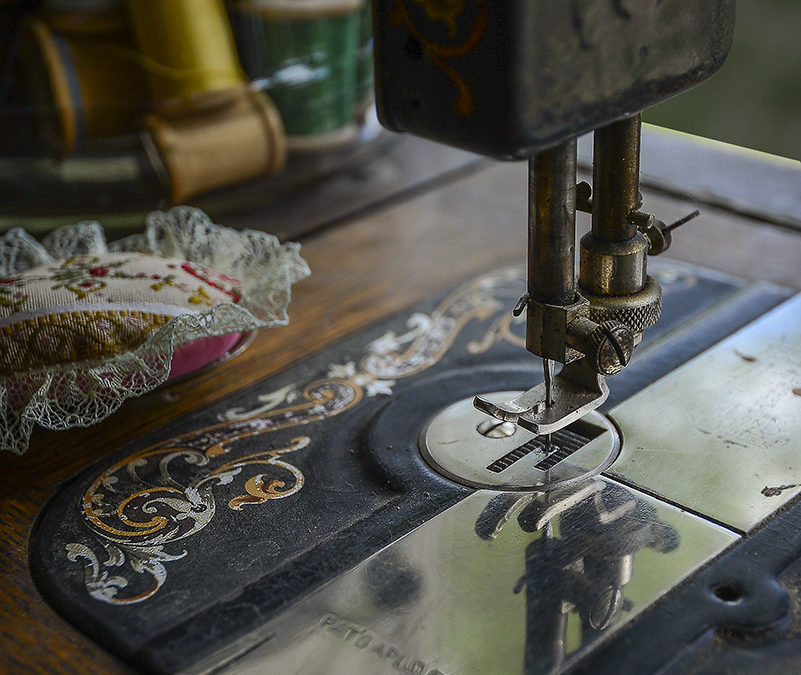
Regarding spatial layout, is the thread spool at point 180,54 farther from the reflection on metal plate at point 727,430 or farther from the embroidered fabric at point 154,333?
the reflection on metal plate at point 727,430

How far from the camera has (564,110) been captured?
63 cm

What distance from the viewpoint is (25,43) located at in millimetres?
1291

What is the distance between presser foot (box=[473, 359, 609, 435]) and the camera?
0.79 metres

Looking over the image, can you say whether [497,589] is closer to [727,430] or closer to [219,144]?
[727,430]

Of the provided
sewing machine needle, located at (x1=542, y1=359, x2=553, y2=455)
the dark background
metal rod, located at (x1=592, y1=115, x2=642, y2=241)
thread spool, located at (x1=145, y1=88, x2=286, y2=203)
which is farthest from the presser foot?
the dark background

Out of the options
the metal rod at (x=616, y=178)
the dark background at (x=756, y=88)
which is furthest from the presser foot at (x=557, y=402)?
the dark background at (x=756, y=88)

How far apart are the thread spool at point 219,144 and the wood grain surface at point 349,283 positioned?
7 centimetres

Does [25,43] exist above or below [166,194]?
above

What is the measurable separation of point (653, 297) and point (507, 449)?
0.16 m

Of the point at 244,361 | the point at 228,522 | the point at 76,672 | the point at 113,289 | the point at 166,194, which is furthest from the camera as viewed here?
the point at 166,194

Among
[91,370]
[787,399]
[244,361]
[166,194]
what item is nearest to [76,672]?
[91,370]

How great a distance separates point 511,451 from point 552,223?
8.0 inches

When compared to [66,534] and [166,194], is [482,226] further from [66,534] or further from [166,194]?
[66,534]

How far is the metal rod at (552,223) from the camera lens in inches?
27.1
